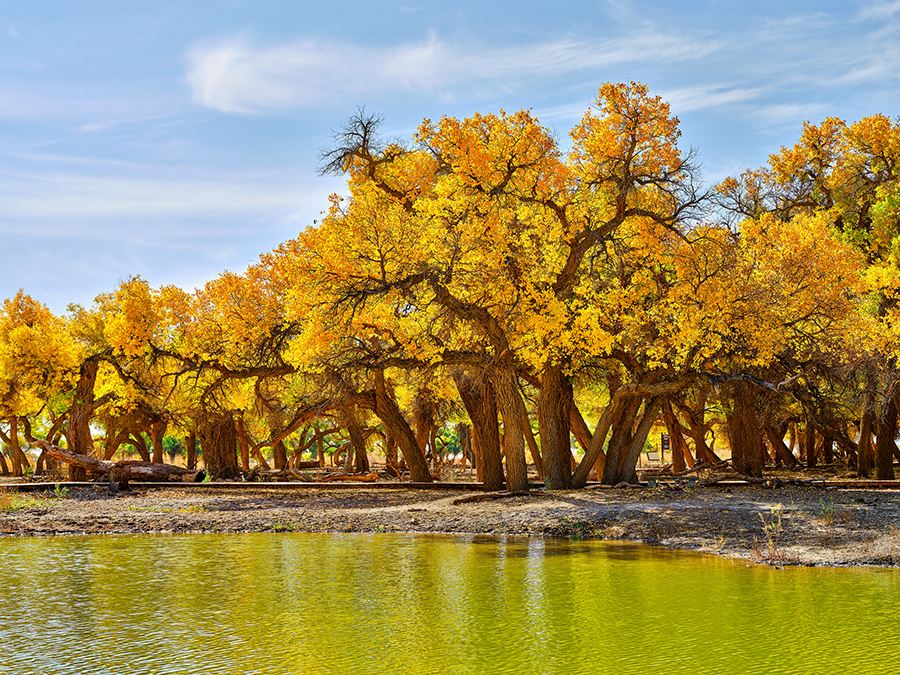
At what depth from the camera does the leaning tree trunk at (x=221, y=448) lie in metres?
35.0

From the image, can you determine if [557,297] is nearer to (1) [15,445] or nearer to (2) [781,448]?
(2) [781,448]

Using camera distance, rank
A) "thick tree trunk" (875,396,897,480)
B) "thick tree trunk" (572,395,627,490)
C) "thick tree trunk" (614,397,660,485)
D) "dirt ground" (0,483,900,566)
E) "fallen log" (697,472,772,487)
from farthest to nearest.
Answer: "thick tree trunk" (875,396,897,480) → "thick tree trunk" (614,397,660,485) → "fallen log" (697,472,772,487) → "thick tree trunk" (572,395,627,490) → "dirt ground" (0,483,900,566)

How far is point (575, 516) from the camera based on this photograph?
1719cm

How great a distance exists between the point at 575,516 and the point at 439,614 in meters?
8.75

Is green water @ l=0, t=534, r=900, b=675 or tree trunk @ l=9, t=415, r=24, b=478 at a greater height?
tree trunk @ l=9, t=415, r=24, b=478

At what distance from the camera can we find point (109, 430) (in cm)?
4394

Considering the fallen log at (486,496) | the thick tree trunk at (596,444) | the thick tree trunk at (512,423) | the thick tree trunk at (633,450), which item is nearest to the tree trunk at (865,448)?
the thick tree trunk at (633,450)

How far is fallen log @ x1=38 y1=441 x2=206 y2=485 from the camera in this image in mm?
28922

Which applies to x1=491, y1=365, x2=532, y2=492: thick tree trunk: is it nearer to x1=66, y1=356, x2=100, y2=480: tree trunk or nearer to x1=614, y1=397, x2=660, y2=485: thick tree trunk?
x1=614, y1=397, x2=660, y2=485: thick tree trunk

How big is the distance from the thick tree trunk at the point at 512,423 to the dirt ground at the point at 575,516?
112 cm

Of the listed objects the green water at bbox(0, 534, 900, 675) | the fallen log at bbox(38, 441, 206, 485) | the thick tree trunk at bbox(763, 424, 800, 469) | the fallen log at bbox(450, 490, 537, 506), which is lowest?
the thick tree trunk at bbox(763, 424, 800, 469)

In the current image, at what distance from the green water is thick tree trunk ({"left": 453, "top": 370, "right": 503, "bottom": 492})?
10715 millimetres

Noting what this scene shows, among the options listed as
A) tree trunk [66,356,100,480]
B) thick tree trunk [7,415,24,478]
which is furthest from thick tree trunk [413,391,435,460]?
thick tree trunk [7,415,24,478]

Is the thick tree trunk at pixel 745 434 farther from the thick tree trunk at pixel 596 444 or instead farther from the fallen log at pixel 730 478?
the thick tree trunk at pixel 596 444
